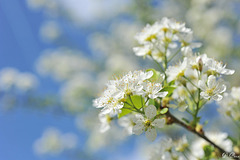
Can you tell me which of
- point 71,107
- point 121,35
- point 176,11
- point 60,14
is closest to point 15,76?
point 71,107

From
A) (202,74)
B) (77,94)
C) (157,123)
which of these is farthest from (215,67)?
(77,94)

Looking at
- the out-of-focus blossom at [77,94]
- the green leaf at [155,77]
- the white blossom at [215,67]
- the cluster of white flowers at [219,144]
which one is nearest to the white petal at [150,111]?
the green leaf at [155,77]

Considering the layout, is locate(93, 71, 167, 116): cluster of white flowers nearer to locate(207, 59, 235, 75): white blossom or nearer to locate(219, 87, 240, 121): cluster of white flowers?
locate(207, 59, 235, 75): white blossom

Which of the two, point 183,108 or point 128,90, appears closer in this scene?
point 128,90

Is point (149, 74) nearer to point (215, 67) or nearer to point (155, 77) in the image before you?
point (155, 77)

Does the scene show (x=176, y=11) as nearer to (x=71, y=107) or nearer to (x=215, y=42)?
(x=215, y=42)

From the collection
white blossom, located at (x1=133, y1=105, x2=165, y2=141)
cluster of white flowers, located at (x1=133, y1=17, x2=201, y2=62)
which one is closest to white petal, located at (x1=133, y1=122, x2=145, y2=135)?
white blossom, located at (x1=133, y1=105, x2=165, y2=141)
